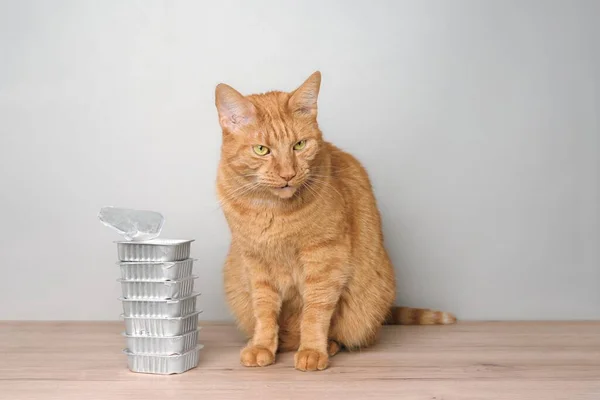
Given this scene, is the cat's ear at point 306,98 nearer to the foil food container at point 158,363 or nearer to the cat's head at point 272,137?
the cat's head at point 272,137

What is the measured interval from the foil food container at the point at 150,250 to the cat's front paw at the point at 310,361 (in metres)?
0.46

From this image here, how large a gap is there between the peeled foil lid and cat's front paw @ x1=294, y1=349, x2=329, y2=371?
1.87ft

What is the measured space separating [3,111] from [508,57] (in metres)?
1.99

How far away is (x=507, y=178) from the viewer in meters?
2.74

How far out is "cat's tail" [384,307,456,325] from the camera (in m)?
2.67

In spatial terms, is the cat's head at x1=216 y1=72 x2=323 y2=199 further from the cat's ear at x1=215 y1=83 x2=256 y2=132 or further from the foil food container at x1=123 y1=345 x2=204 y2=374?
the foil food container at x1=123 y1=345 x2=204 y2=374

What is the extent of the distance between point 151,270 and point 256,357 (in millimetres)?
406

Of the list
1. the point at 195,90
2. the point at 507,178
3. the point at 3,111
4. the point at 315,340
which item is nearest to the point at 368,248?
the point at 315,340

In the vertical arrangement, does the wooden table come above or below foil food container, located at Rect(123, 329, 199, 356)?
below

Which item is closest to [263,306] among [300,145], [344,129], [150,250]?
[150,250]

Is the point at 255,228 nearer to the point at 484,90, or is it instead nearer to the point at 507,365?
the point at 507,365

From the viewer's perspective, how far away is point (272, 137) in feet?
6.57

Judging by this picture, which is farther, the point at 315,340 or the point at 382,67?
the point at 382,67

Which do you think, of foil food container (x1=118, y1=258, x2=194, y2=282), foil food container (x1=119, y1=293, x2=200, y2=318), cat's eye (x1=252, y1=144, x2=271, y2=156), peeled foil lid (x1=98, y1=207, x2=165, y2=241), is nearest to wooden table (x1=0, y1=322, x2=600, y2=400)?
foil food container (x1=119, y1=293, x2=200, y2=318)
